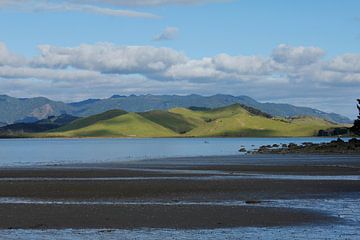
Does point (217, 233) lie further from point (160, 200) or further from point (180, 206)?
point (160, 200)

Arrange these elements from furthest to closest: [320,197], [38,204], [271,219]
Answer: [320,197], [38,204], [271,219]

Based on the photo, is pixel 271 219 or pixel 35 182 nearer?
pixel 271 219

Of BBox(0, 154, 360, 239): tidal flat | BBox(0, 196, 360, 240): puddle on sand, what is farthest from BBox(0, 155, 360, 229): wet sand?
BBox(0, 196, 360, 240): puddle on sand

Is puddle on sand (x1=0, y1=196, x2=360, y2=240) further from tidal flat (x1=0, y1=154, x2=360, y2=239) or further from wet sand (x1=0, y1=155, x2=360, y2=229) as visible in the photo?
wet sand (x1=0, y1=155, x2=360, y2=229)

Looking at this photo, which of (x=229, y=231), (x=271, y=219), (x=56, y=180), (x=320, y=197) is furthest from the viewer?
(x=56, y=180)

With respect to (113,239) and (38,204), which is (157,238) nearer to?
(113,239)

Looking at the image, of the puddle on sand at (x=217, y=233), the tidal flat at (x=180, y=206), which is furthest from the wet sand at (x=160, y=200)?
the puddle on sand at (x=217, y=233)

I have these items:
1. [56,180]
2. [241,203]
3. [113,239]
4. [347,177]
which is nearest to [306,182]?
[347,177]

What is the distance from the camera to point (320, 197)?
119 ft

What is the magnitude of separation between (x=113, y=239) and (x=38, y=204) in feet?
38.4

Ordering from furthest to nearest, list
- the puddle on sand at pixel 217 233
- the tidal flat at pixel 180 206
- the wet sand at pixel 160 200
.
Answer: the wet sand at pixel 160 200 → the tidal flat at pixel 180 206 → the puddle on sand at pixel 217 233

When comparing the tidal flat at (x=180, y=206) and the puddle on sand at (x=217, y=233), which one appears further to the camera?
the tidal flat at (x=180, y=206)

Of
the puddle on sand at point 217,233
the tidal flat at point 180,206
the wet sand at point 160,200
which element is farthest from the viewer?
the wet sand at point 160,200

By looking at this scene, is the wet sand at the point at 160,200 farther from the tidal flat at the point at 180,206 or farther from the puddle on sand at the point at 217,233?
the puddle on sand at the point at 217,233
